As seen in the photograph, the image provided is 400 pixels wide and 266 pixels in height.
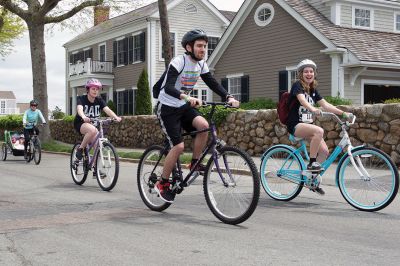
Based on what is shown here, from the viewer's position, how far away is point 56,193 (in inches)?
356

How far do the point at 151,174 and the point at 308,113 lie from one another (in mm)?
2233

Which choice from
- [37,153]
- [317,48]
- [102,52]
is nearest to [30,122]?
[37,153]

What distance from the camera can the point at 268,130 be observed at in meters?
16.1

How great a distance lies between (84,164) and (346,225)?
5.24 m

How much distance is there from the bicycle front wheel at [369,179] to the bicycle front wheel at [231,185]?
174cm

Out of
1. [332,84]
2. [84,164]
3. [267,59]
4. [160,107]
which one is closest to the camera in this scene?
[160,107]

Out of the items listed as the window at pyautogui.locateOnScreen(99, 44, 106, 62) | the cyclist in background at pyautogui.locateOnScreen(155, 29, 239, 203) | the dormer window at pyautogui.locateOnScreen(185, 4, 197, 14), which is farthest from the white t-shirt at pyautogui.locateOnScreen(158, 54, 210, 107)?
the window at pyautogui.locateOnScreen(99, 44, 106, 62)

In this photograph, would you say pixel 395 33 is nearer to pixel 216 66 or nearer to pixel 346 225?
pixel 216 66

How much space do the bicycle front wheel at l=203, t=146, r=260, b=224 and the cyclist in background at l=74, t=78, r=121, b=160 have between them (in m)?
3.84

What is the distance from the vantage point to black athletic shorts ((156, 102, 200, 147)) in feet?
21.5

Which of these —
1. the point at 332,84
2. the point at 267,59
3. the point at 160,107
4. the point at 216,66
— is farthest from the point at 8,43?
the point at 160,107

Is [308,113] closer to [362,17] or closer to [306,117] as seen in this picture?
[306,117]

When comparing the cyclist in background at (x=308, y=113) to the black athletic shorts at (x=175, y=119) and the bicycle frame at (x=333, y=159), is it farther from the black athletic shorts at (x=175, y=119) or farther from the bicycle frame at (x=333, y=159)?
the black athletic shorts at (x=175, y=119)

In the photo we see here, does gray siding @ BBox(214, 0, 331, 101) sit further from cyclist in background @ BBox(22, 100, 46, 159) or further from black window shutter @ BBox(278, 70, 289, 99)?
cyclist in background @ BBox(22, 100, 46, 159)
